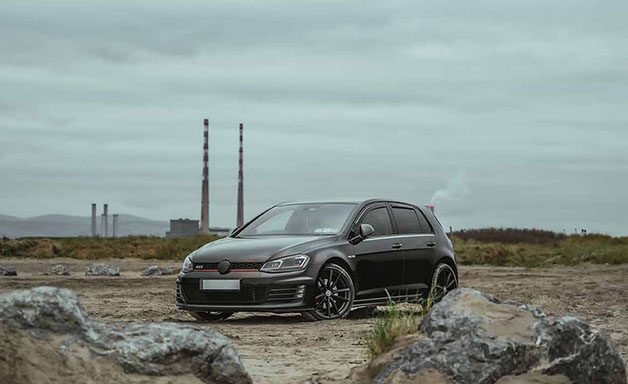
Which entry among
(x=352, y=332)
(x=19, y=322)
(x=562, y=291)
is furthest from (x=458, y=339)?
(x=562, y=291)

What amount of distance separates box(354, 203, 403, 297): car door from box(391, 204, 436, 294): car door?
0.17 m

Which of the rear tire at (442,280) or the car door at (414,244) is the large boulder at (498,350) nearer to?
the car door at (414,244)

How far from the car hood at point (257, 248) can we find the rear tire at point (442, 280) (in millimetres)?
2255

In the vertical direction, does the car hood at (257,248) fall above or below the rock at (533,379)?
above

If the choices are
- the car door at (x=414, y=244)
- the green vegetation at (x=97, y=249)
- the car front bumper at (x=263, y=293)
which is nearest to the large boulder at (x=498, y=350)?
the car front bumper at (x=263, y=293)

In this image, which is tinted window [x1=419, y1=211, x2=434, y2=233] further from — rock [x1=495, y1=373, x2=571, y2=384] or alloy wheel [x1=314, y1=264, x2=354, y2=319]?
rock [x1=495, y1=373, x2=571, y2=384]

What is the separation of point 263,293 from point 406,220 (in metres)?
3.27

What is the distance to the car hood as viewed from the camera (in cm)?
1388

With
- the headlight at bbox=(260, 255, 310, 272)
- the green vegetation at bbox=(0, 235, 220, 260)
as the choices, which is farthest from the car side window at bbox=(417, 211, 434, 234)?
the green vegetation at bbox=(0, 235, 220, 260)

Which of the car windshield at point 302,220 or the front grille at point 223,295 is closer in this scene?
the front grille at point 223,295

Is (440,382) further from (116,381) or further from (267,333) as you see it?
(267,333)

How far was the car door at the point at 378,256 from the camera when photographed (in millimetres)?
14844

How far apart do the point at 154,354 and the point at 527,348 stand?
8.42 feet

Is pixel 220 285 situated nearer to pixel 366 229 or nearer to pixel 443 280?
pixel 366 229
